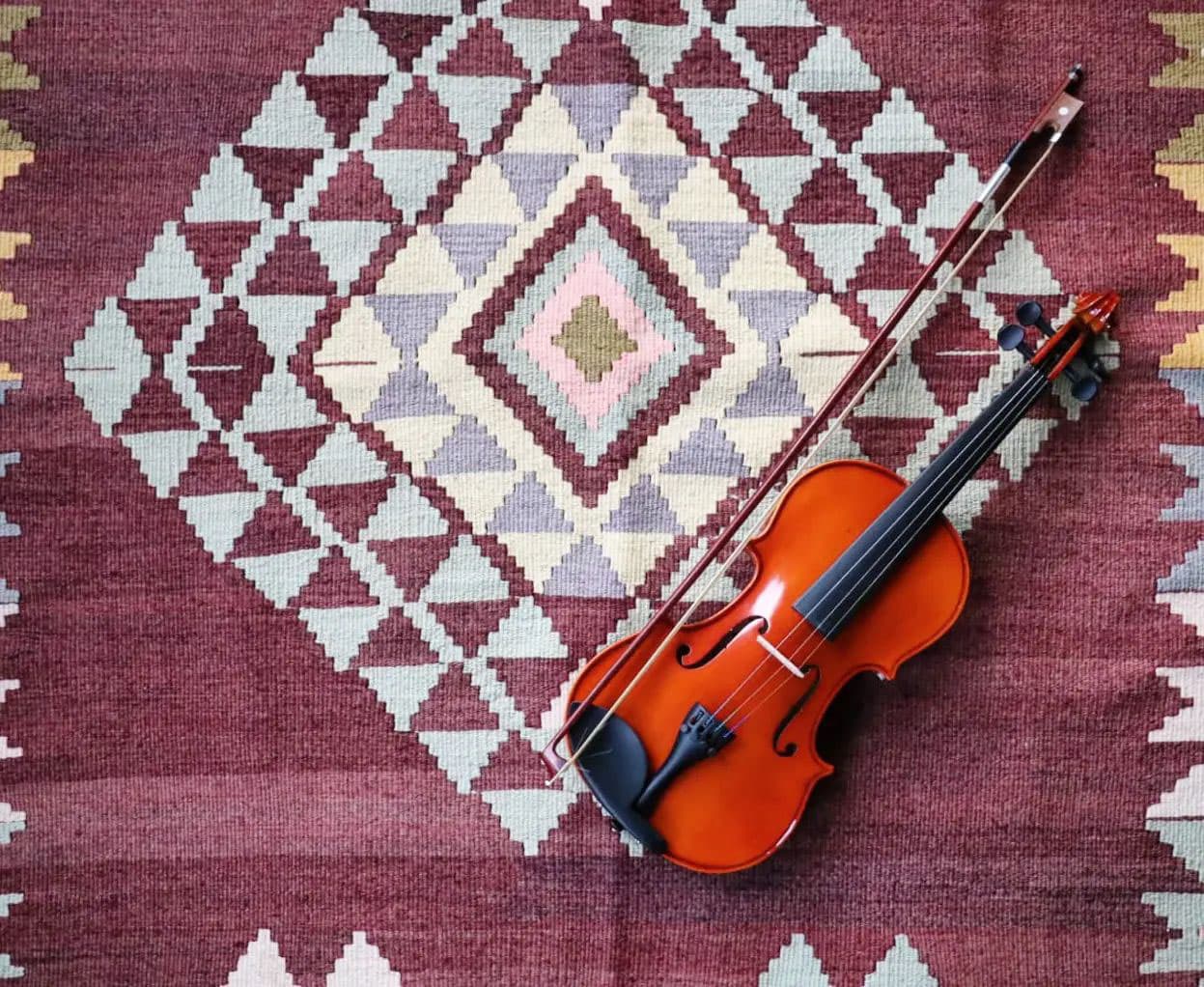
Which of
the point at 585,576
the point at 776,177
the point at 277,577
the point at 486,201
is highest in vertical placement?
the point at 776,177

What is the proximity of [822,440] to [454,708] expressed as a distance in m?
0.52

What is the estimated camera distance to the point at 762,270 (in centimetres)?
125

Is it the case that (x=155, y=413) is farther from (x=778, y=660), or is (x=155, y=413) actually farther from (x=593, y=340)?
(x=778, y=660)

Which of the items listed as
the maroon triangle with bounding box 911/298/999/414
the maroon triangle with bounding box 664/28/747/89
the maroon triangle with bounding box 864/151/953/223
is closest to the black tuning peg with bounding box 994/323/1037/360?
the maroon triangle with bounding box 911/298/999/414

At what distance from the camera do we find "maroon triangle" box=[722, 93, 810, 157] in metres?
1.26

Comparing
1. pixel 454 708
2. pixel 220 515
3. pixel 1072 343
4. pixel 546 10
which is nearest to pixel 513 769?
pixel 454 708

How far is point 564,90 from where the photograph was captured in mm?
1261

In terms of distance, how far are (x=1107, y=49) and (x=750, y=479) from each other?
0.66 meters

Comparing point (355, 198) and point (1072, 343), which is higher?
point (1072, 343)

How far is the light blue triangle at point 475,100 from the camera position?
4.14 feet

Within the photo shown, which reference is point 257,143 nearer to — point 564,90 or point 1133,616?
point 564,90

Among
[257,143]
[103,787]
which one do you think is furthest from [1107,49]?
[103,787]

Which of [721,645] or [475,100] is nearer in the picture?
[721,645]

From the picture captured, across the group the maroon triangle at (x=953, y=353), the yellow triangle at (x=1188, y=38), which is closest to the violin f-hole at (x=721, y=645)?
the maroon triangle at (x=953, y=353)
